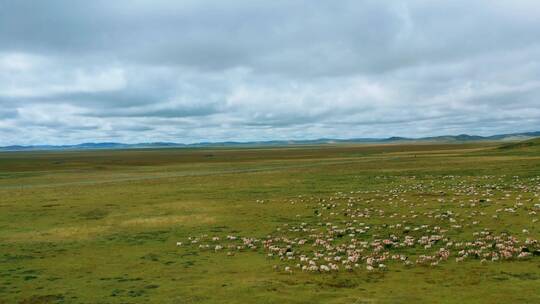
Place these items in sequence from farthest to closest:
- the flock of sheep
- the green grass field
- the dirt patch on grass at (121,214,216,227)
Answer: the dirt patch on grass at (121,214,216,227) < the flock of sheep < the green grass field

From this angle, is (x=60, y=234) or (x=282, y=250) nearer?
(x=282, y=250)

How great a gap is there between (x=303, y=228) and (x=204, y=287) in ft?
38.4

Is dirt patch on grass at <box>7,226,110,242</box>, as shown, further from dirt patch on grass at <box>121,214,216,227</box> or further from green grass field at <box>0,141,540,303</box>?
dirt patch on grass at <box>121,214,216,227</box>

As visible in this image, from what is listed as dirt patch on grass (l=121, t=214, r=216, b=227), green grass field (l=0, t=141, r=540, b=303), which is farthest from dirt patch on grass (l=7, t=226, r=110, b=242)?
dirt patch on grass (l=121, t=214, r=216, b=227)

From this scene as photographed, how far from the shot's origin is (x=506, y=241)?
69.3 feet

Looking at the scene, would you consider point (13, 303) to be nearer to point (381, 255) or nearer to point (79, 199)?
point (381, 255)

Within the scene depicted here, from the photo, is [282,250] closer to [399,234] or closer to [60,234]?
[399,234]

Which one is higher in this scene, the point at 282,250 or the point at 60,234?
the point at 282,250

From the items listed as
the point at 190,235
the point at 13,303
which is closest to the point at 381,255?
the point at 190,235

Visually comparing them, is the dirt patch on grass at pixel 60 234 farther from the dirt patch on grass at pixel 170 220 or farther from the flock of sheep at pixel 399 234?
the flock of sheep at pixel 399 234

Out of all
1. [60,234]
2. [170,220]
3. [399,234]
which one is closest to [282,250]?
[399,234]

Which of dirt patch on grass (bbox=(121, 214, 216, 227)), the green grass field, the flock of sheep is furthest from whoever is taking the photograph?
dirt patch on grass (bbox=(121, 214, 216, 227))

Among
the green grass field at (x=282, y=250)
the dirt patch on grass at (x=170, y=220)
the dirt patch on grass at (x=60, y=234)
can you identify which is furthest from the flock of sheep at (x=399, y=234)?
the dirt patch on grass at (x=60, y=234)

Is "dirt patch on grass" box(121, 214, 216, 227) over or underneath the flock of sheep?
underneath
